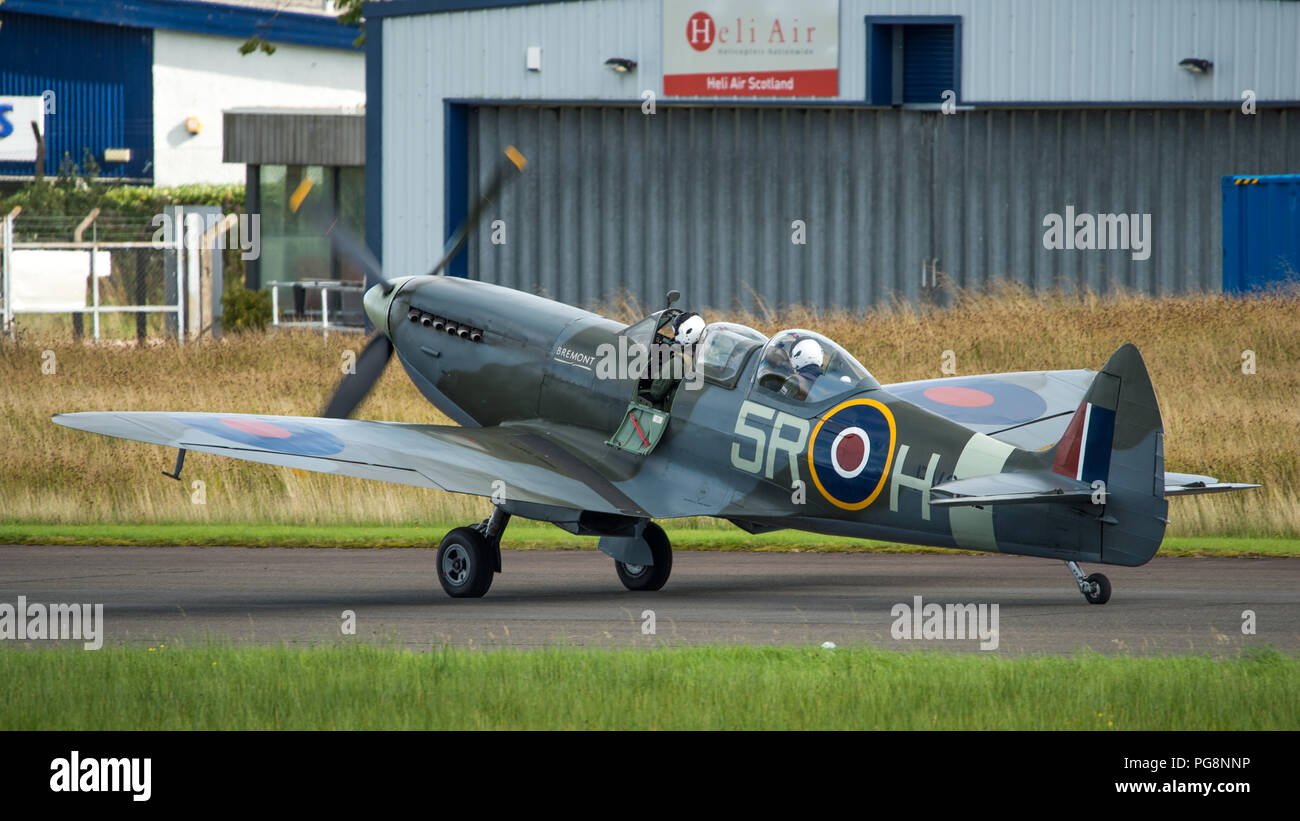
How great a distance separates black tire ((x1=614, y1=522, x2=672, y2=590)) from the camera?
14.8 metres

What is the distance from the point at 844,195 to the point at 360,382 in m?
15.5

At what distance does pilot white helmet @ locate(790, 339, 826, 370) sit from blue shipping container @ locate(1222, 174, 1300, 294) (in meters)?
15.7

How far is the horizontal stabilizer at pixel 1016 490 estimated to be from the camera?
11703 millimetres

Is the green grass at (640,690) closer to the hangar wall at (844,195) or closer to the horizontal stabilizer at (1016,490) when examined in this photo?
the horizontal stabilizer at (1016,490)

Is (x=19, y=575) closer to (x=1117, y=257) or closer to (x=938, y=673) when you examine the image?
(x=938, y=673)

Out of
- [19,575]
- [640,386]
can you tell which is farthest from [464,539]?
[19,575]

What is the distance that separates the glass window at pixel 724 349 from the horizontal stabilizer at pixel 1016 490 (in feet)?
7.52

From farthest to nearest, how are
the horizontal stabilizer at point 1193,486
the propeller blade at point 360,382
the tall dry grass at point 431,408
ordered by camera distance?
the tall dry grass at point 431,408 < the propeller blade at point 360,382 < the horizontal stabilizer at point 1193,486

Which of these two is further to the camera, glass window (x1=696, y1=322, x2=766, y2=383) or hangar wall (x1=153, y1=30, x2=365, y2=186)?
hangar wall (x1=153, y1=30, x2=365, y2=186)

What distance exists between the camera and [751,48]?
29.5 m

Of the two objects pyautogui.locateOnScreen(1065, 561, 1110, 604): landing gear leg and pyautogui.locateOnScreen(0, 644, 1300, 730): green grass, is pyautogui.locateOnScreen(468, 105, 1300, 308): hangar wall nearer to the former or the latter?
pyautogui.locateOnScreen(1065, 561, 1110, 604): landing gear leg

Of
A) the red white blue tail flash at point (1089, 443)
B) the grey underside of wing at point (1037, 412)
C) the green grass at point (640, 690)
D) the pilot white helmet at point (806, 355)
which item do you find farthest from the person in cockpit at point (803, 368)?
the green grass at point (640, 690)

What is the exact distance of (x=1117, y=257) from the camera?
29328mm

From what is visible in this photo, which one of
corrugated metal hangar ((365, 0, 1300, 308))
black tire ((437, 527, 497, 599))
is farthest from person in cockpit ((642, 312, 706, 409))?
corrugated metal hangar ((365, 0, 1300, 308))
